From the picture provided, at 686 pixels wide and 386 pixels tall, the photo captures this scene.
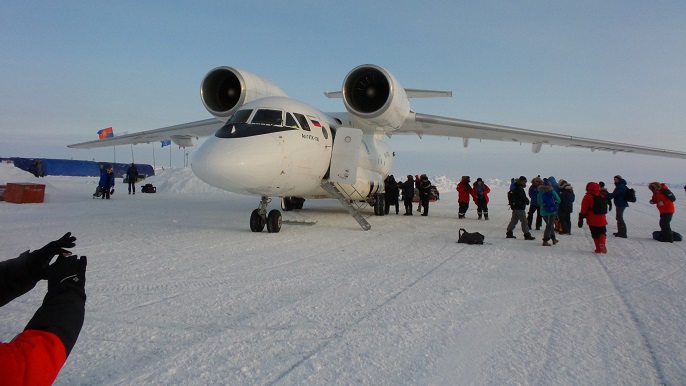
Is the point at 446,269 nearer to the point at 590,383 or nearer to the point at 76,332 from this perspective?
the point at 590,383

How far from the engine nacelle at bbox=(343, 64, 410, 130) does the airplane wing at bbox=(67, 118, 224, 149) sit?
14.8ft

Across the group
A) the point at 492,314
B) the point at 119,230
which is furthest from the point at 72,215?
the point at 492,314

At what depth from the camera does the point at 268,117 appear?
8.36 m

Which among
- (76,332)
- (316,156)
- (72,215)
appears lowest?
(72,215)

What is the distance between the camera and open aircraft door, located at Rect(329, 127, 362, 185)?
10.1 metres

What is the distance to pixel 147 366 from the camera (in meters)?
2.73

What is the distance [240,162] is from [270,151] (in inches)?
29.4

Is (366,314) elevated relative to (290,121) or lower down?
lower down

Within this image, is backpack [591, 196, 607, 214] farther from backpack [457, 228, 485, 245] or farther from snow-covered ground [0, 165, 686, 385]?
backpack [457, 228, 485, 245]

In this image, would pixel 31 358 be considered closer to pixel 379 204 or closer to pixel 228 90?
pixel 228 90

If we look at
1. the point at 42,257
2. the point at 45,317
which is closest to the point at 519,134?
the point at 42,257

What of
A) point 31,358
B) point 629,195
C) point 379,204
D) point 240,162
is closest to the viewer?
point 31,358

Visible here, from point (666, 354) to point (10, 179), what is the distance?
22.4 meters

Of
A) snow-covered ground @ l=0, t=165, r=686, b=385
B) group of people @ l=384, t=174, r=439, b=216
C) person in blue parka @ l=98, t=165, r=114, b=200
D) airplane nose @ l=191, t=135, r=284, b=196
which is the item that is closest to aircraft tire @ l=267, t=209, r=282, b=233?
airplane nose @ l=191, t=135, r=284, b=196
